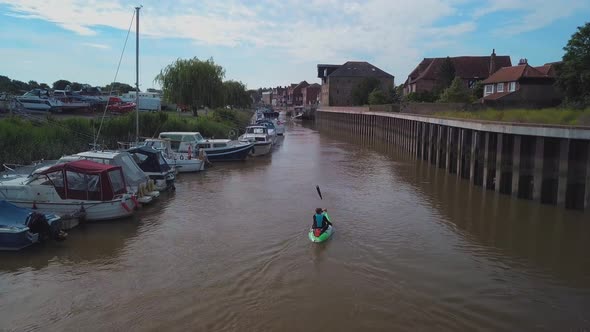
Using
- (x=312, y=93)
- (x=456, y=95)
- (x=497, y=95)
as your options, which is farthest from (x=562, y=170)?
(x=312, y=93)

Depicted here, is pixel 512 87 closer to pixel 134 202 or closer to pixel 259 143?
pixel 259 143

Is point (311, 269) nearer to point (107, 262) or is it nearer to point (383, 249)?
point (383, 249)

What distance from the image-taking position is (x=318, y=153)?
4947 centimetres

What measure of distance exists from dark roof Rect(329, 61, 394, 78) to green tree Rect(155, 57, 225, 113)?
237 feet

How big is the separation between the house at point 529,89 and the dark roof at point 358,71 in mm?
71175

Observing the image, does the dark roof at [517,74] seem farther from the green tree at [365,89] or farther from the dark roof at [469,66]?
the green tree at [365,89]

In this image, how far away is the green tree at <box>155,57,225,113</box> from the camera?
5931 centimetres

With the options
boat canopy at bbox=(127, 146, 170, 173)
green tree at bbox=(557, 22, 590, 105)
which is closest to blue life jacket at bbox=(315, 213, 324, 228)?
boat canopy at bbox=(127, 146, 170, 173)

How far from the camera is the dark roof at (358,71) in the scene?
129550 millimetres

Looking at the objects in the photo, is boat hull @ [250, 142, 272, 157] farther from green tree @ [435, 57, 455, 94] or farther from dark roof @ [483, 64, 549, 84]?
green tree @ [435, 57, 455, 94]

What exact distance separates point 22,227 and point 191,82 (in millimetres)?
46775

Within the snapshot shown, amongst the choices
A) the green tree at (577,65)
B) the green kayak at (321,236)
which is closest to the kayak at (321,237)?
the green kayak at (321,236)

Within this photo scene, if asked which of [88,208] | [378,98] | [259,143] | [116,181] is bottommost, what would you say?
[88,208]

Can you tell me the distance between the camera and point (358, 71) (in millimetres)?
131125
